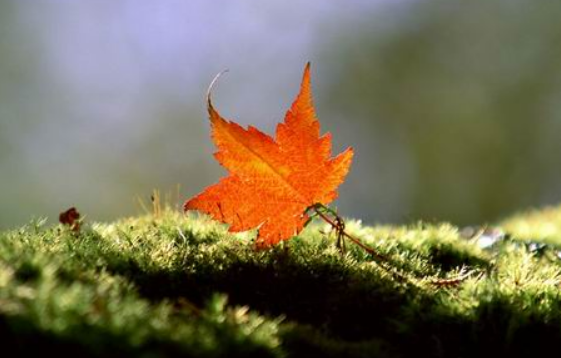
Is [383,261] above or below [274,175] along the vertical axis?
below

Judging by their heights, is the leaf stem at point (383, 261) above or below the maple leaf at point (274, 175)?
below

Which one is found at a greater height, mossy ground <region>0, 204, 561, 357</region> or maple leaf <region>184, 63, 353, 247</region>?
maple leaf <region>184, 63, 353, 247</region>

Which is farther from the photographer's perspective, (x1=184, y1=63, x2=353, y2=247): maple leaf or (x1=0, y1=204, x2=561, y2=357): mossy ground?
(x1=184, y1=63, x2=353, y2=247): maple leaf

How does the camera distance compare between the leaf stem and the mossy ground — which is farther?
the leaf stem

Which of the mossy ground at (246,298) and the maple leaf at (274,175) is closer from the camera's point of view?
the mossy ground at (246,298)
